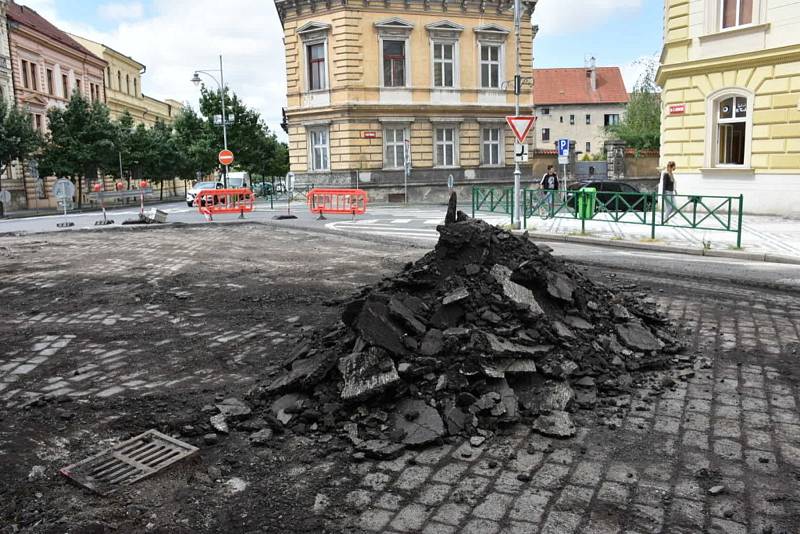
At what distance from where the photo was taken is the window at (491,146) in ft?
126

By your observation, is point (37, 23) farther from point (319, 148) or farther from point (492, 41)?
point (492, 41)

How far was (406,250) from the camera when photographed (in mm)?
14734

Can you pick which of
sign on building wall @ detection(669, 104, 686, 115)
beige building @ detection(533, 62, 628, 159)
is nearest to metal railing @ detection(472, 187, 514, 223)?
sign on building wall @ detection(669, 104, 686, 115)

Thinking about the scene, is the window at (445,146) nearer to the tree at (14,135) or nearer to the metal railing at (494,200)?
the metal railing at (494,200)

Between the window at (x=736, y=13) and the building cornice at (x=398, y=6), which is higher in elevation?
the building cornice at (x=398, y=6)

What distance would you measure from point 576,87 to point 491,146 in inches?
2130

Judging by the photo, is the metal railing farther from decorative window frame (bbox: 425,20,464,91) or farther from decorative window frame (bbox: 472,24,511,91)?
decorative window frame (bbox: 472,24,511,91)

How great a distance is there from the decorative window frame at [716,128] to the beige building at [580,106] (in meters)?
65.4

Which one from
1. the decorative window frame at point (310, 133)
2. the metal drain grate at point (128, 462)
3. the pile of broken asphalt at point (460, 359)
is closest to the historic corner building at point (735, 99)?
the pile of broken asphalt at point (460, 359)

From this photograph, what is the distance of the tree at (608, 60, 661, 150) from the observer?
57250mm

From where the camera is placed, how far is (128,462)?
4152 millimetres

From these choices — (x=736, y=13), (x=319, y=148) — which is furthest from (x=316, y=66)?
(x=736, y=13)

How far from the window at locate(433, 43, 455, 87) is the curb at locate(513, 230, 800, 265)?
70.6 ft

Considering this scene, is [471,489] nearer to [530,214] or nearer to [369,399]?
[369,399]
